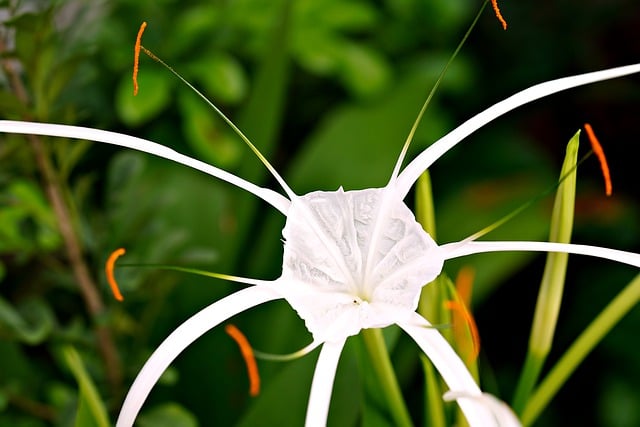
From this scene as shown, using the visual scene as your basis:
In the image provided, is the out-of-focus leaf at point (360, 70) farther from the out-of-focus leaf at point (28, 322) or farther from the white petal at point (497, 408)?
the white petal at point (497, 408)

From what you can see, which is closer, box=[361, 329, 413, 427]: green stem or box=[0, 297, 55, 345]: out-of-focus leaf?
box=[361, 329, 413, 427]: green stem

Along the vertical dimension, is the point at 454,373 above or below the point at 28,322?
below

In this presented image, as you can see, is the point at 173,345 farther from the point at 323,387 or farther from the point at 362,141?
the point at 362,141

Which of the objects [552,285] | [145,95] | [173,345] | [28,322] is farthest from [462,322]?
[145,95]

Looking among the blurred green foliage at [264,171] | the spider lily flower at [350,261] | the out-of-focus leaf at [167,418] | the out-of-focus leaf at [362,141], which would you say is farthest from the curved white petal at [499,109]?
the out-of-focus leaf at [362,141]

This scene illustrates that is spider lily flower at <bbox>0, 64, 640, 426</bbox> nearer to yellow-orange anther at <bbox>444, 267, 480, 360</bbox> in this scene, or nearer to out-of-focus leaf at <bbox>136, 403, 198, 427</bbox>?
yellow-orange anther at <bbox>444, 267, 480, 360</bbox>

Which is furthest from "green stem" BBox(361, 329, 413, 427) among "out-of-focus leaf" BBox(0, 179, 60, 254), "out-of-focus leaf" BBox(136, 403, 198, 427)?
"out-of-focus leaf" BBox(0, 179, 60, 254)
